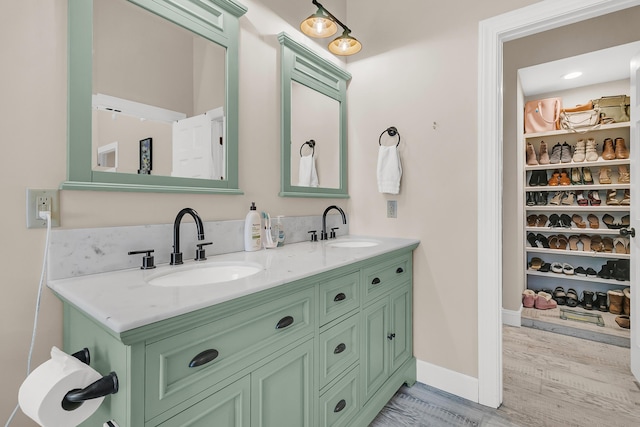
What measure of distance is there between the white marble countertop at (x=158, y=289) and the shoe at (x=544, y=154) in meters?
3.16

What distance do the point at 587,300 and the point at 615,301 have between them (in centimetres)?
24

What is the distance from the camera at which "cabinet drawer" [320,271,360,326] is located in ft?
4.05

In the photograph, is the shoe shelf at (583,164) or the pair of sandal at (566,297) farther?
the pair of sandal at (566,297)

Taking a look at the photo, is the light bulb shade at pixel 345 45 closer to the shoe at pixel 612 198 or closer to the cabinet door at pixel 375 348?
the cabinet door at pixel 375 348

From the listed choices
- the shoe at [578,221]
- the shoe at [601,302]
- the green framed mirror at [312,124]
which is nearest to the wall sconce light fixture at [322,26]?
A: the green framed mirror at [312,124]

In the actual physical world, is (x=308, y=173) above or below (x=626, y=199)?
above

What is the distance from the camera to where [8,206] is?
97cm

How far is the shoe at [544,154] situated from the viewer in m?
3.47

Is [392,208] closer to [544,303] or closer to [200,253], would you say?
[200,253]

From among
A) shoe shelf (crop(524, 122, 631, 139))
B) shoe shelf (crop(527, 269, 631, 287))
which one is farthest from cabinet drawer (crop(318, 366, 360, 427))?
shoe shelf (crop(524, 122, 631, 139))

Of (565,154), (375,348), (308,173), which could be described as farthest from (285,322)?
(565,154)

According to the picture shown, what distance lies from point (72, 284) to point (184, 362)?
Answer: 504mm

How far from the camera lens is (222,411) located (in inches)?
33.9

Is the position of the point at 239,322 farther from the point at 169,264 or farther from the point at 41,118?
the point at 41,118
